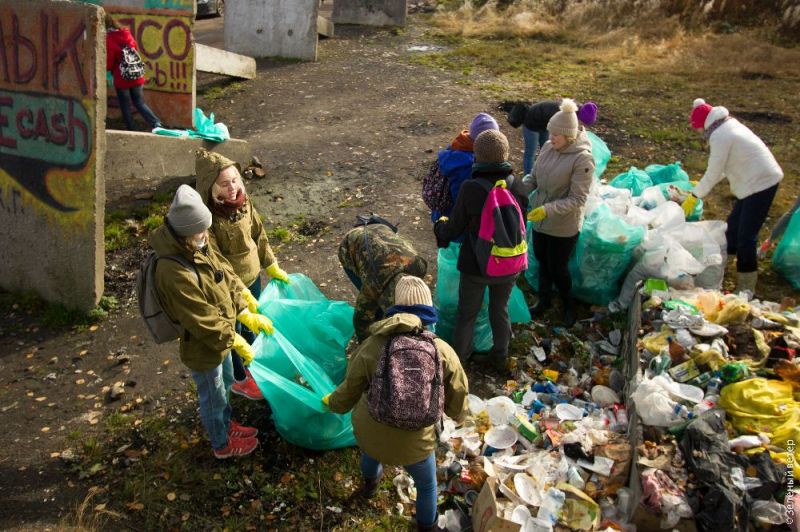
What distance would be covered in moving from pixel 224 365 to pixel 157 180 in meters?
4.06

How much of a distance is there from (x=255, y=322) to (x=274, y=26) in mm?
9447

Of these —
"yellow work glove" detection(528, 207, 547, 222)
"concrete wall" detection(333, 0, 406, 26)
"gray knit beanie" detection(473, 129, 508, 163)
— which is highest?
"concrete wall" detection(333, 0, 406, 26)

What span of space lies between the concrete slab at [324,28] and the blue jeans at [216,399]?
1027 centimetres

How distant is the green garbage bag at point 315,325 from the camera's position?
142 inches

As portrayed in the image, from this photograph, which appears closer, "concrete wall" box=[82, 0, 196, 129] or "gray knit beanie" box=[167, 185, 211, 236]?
"gray knit beanie" box=[167, 185, 211, 236]

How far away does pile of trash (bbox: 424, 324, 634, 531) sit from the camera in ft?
10.2

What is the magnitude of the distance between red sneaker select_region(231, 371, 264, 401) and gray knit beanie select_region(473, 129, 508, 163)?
201 cm

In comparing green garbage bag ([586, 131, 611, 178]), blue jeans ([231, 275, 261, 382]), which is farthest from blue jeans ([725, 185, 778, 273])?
blue jeans ([231, 275, 261, 382])

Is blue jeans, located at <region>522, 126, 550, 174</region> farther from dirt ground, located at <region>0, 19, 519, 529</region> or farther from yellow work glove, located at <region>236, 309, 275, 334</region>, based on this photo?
yellow work glove, located at <region>236, 309, 275, 334</region>

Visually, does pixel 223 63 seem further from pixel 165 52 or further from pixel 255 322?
pixel 255 322

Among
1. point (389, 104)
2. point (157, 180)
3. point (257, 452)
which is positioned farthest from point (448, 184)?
point (389, 104)

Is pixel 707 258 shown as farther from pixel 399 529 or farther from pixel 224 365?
pixel 224 365

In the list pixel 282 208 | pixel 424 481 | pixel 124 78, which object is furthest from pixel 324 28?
pixel 424 481

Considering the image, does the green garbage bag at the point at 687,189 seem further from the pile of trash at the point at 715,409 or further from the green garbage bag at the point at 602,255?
the pile of trash at the point at 715,409
